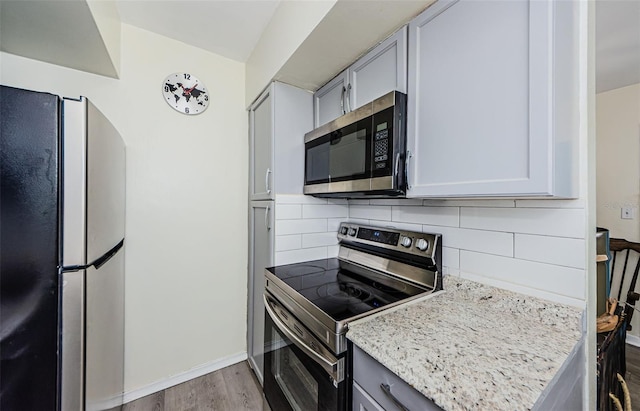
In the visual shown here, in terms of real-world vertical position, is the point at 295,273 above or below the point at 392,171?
below

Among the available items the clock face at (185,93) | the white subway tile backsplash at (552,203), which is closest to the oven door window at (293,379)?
the white subway tile backsplash at (552,203)

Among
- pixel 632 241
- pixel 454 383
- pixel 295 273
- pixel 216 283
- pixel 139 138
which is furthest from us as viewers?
pixel 632 241

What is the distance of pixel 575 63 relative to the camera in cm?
80

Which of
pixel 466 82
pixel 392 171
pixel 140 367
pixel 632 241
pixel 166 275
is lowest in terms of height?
pixel 140 367

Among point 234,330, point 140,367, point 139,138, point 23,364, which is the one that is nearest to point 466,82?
point 23,364

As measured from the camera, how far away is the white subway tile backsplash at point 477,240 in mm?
1031

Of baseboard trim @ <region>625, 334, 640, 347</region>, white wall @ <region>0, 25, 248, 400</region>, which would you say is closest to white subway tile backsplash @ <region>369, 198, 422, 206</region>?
white wall @ <region>0, 25, 248, 400</region>

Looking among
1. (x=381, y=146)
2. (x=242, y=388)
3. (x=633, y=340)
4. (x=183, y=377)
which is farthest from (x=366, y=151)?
(x=633, y=340)

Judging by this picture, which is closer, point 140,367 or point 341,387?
point 341,387

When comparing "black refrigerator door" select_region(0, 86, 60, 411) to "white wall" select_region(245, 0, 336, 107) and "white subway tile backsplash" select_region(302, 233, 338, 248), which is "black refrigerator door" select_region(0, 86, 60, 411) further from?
"white subway tile backsplash" select_region(302, 233, 338, 248)

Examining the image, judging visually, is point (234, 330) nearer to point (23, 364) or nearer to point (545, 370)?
point (23, 364)

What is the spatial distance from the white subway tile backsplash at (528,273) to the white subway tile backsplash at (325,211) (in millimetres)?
854

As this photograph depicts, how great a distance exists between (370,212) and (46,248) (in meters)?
1.50

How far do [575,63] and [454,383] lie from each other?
3.28 ft
